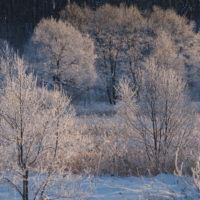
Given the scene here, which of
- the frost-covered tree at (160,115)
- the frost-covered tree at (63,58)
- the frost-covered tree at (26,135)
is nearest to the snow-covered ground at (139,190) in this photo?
the frost-covered tree at (26,135)

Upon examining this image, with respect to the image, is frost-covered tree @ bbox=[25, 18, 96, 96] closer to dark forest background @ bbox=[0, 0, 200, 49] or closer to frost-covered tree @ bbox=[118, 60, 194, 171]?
dark forest background @ bbox=[0, 0, 200, 49]

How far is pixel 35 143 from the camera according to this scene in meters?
5.41

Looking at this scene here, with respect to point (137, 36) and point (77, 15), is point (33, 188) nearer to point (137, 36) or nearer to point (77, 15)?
point (137, 36)

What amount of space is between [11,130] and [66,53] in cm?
1854

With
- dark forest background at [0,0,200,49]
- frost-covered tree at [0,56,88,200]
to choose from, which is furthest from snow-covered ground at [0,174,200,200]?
dark forest background at [0,0,200,49]

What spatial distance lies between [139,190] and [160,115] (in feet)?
9.19

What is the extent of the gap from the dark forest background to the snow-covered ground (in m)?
31.2

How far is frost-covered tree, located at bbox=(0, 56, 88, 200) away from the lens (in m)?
5.14

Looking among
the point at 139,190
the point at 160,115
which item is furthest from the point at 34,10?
the point at 139,190

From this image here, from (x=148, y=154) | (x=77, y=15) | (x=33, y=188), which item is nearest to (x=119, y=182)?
(x=148, y=154)

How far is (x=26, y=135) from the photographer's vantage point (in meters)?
5.24

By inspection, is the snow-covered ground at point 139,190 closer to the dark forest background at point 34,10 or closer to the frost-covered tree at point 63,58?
the frost-covered tree at point 63,58

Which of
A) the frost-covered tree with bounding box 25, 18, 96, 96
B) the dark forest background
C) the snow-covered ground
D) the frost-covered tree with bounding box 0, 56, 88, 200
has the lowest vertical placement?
the snow-covered ground

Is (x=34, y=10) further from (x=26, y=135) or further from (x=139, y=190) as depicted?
(x=26, y=135)
